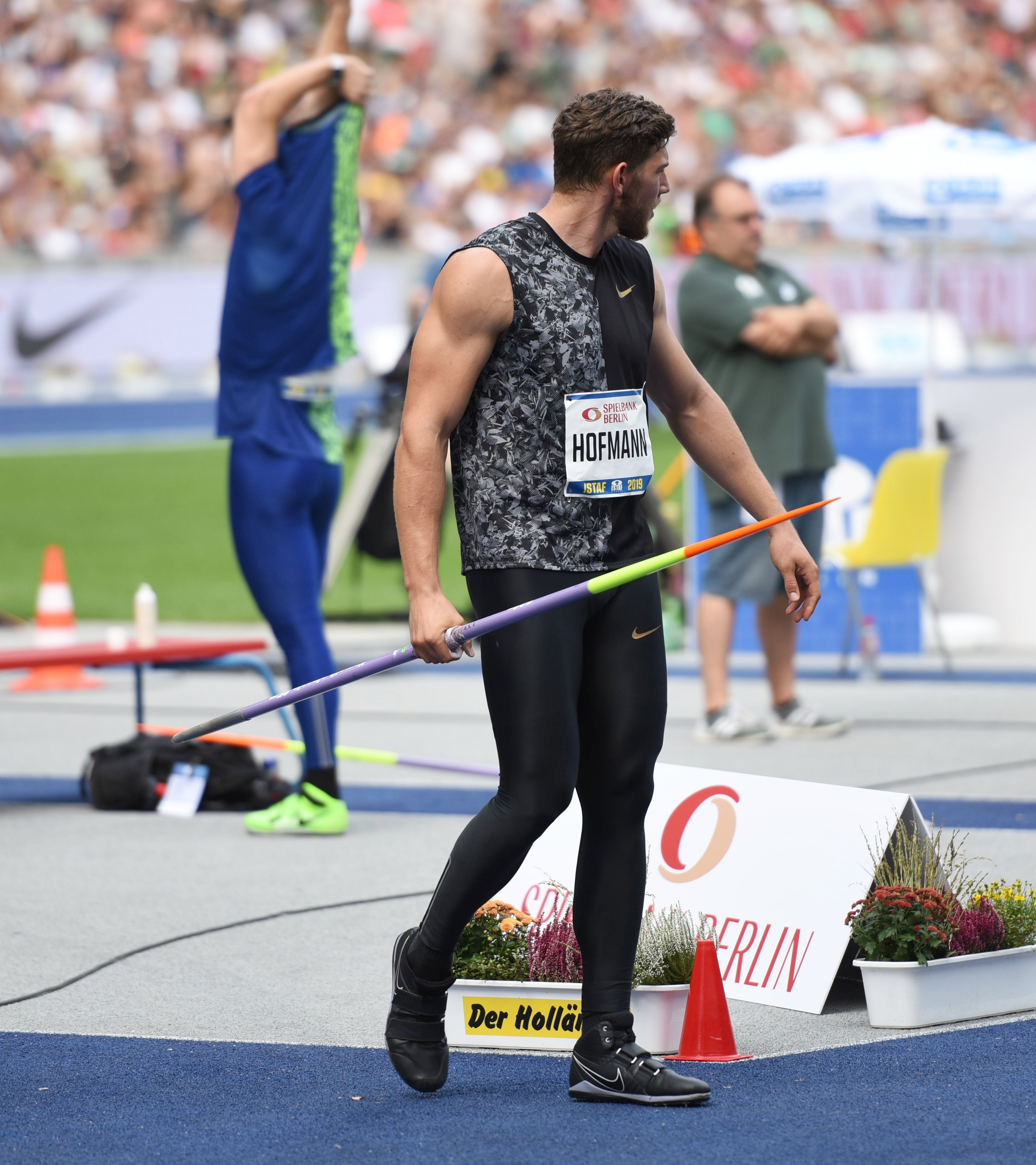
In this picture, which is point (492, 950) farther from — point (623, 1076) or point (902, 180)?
point (902, 180)

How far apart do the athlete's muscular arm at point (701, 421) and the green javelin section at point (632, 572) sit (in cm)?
46

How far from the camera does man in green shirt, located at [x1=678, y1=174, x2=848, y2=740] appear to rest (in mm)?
7727

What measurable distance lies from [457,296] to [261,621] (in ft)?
29.5

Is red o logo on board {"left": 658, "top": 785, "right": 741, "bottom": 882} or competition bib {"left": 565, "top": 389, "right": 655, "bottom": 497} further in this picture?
red o logo on board {"left": 658, "top": 785, "right": 741, "bottom": 882}

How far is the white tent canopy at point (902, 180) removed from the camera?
10328 mm

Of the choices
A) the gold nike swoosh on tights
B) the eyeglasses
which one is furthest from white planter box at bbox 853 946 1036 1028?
the eyeglasses

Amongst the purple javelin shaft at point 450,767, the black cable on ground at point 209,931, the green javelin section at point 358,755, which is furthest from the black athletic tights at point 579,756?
the purple javelin shaft at point 450,767

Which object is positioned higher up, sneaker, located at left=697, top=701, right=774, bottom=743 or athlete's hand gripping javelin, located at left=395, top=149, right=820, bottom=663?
athlete's hand gripping javelin, located at left=395, top=149, right=820, bottom=663

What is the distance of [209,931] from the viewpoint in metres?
5.11

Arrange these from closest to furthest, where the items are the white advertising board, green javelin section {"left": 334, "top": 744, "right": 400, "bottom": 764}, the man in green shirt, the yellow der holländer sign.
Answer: the yellow der holländer sign, the white advertising board, green javelin section {"left": 334, "top": 744, "right": 400, "bottom": 764}, the man in green shirt

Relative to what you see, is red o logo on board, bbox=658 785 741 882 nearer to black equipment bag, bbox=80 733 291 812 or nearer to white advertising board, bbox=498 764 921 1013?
white advertising board, bbox=498 764 921 1013


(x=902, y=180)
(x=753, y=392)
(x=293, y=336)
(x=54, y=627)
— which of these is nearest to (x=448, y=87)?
(x=902, y=180)

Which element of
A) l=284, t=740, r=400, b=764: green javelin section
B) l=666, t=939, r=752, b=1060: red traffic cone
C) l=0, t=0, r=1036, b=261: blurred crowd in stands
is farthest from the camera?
l=0, t=0, r=1036, b=261: blurred crowd in stands

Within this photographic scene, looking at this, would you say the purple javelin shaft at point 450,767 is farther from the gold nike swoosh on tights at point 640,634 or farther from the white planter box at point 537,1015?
the gold nike swoosh on tights at point 640,634
